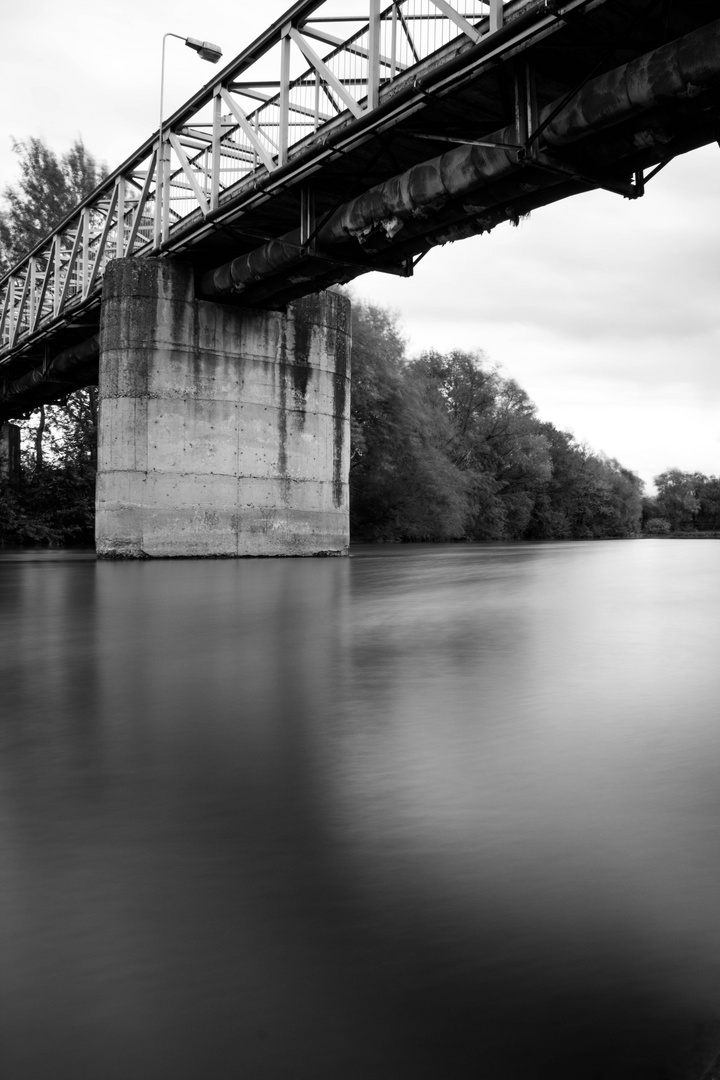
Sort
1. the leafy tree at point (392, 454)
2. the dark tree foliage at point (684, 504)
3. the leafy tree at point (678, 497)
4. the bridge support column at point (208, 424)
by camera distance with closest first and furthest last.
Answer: the bridge support column at point (208, 424) → the leafy tree at point (392, 454) → the dark tree foliage at point (684, 504) → the leafy tree at point (678, 497)

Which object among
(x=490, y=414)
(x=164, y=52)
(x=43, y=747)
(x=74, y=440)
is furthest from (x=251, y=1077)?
(x=490, y=414)

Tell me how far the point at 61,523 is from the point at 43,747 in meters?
36.5

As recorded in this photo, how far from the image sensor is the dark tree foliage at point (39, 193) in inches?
1671

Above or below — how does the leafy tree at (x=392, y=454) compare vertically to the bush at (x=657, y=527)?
above

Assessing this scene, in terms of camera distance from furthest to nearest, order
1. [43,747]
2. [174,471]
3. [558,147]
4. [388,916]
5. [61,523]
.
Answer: [61,523] → [174,471] → [558,147] → [43,747] → [388,916]

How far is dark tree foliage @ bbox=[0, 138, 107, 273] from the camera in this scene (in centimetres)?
4244

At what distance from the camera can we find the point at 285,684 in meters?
4.46

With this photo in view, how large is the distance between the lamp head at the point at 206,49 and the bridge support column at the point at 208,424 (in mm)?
4483

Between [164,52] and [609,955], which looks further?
[164,52]

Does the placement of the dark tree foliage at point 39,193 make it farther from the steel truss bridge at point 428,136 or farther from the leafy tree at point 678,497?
the leafy tree at point 678,497

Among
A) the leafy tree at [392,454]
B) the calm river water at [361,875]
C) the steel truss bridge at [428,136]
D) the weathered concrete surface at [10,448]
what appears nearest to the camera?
the calm river water at [361,875]

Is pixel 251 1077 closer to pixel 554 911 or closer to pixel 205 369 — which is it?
pixel 554 911

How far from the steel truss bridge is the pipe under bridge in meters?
0.03

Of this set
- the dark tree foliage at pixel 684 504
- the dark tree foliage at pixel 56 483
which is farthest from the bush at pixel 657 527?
the dark tree foliage at pixel 56 483
